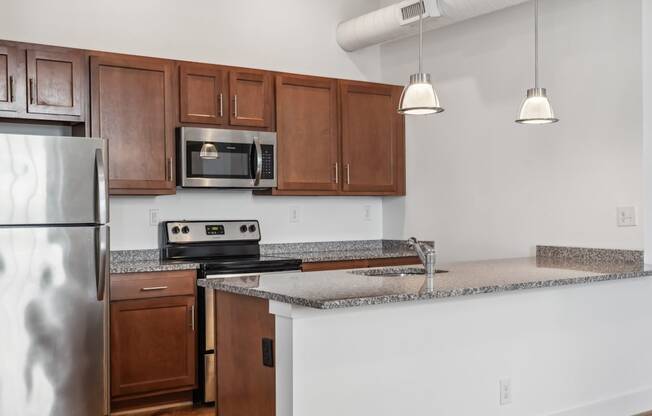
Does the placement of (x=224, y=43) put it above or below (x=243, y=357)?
above

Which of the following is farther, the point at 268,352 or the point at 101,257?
the point at 101,257

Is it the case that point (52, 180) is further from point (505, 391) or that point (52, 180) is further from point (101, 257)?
point (505, 391)

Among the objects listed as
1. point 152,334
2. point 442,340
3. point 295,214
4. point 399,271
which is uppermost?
point 295,214

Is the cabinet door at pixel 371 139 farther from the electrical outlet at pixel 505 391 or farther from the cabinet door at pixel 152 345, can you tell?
the electrical outlet at pixel 505 391

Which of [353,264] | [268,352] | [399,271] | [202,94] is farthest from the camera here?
[353,264]

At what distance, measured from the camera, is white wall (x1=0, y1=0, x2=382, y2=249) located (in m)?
4.47

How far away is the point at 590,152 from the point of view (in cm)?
421

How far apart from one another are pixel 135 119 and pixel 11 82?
2.36ft

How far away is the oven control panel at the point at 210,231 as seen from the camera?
4688mm

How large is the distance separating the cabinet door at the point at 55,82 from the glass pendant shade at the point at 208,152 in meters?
0.78

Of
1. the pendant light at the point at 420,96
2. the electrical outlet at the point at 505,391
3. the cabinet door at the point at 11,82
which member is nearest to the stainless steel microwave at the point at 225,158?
the cabinet door at the point at 11,82

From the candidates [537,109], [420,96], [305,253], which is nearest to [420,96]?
[420,96]

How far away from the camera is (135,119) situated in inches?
172

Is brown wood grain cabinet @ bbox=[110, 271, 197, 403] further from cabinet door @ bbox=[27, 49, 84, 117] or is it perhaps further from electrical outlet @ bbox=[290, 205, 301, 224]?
electrical outlet @ bbox=[290, 205, 301, 224]
